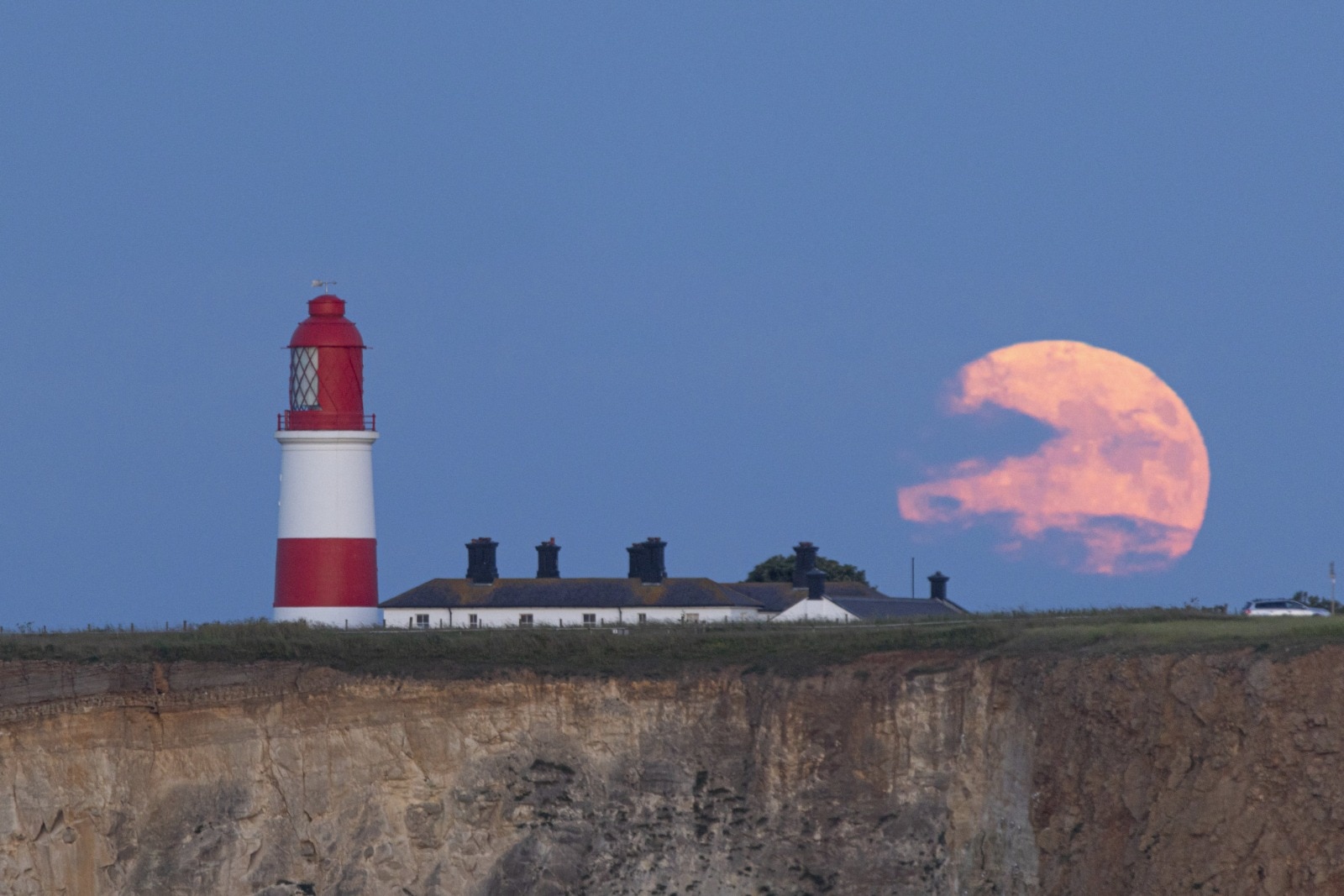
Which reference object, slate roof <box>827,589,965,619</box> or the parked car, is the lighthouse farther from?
the parked car

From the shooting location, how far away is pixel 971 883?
152 feet

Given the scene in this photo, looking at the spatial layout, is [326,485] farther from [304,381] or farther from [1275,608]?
[1275,608]

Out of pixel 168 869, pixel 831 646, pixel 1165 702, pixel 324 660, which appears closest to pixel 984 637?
pixel 831 646

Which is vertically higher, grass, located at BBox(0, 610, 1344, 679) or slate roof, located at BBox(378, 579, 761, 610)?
slate roof, located at BBox(378, 579, 761, 610)

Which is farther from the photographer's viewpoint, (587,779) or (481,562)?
(481,562)

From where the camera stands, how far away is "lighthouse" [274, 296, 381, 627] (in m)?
60.8

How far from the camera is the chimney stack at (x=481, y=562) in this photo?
7119 centimetres

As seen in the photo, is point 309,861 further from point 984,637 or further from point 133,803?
point 984,637

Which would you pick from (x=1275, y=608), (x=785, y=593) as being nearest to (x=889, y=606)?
(x=785, y=593)

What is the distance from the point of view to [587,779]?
162 ft

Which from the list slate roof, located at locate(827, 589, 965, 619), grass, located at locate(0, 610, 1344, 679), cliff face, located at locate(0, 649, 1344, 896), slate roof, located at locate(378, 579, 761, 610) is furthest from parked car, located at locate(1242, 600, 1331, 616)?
slate roof, located at locate(378, 579, 761, 610)

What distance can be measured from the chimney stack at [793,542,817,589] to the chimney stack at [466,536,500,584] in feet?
30.2

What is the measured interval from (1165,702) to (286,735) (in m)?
18.6

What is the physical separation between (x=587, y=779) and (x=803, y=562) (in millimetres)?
25516
